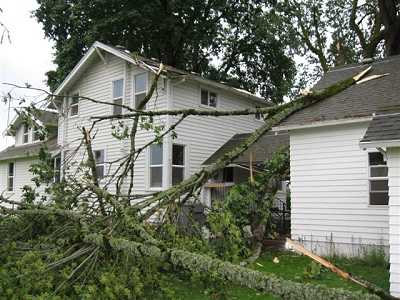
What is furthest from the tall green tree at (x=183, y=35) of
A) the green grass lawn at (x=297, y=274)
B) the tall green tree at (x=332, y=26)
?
the green grass lawn at (x=297, y=274)

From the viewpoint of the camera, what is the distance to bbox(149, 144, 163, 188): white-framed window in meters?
13.9

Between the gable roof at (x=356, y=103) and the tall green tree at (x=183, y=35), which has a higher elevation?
the tall green tree at (x=183, y=35)

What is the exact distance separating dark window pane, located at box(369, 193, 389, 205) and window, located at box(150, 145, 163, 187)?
285 inches

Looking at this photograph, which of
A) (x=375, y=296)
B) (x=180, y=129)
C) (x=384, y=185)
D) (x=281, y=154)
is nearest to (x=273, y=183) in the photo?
(x=281, y=154)

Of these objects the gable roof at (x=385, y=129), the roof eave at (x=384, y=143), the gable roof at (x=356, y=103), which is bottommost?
the roof eave at (x=384, y=143)

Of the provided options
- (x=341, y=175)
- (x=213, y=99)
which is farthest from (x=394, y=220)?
(x=213, y=99)

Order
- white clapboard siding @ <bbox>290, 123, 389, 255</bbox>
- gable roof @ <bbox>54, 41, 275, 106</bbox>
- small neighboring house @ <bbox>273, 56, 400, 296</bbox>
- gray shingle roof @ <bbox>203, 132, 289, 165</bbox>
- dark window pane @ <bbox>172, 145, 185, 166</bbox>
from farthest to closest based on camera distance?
gable roof @ <bbox>54, 41, 275, 106</bbox>
dark window pane @ <bbox>172, 145, 185, 166</bbox>
gray shingle roof @ <bbox>203, 132, 289, 165</bbox>
white clapboard siding @ <bbox>290, 123, 389, 255</bbox>
small neighboring house @ <bbox>273, 56, 400, 296</bbox>

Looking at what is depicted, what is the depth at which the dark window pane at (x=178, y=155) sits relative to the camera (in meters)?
14.3

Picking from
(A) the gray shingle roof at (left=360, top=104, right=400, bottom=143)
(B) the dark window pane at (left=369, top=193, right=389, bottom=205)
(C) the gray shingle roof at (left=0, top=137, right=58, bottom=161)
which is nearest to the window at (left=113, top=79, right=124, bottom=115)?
(C) the gray shingle roof at (left=0, top=137, right=58, bottom=161)

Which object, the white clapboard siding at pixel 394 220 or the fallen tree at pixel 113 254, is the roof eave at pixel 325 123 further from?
the fallen tree at pixel 113 254

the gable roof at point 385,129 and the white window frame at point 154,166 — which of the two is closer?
the gable roof at point 385,129

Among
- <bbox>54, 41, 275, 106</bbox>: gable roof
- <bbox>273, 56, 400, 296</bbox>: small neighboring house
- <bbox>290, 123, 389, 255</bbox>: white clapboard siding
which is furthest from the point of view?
<bbox>54, 41, 275, 106</bbox>: gable roof

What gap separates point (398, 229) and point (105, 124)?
12.6 meters

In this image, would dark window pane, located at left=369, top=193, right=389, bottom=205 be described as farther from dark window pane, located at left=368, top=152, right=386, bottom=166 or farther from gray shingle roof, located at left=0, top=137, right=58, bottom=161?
gray shingle roof, located at left=0, top=137, right=58, bottom=161
